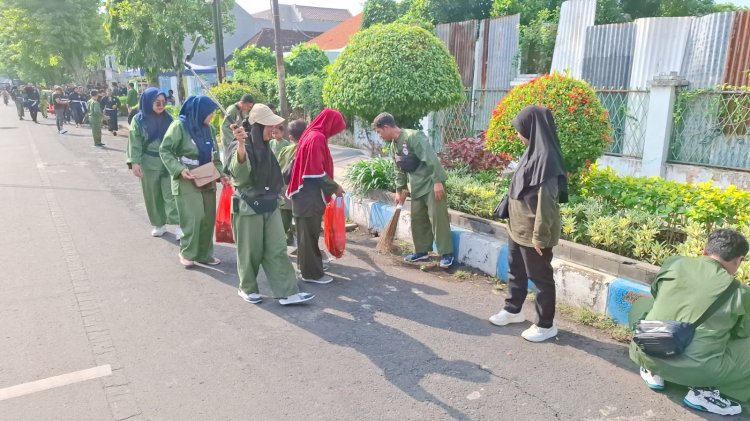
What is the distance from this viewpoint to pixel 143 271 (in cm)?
549

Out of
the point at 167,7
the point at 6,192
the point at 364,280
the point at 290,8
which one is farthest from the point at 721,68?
the point at 290,8

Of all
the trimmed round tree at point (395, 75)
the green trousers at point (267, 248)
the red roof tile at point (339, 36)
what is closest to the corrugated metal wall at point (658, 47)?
the trimmed round tree at point (395, 75)

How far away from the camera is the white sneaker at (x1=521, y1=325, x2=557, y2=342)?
12.9 feet

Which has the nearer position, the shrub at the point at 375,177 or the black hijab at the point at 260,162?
the black hijab at the point at 260,162

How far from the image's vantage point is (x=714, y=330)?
119 inches

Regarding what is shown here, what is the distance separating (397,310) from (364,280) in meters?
0.80

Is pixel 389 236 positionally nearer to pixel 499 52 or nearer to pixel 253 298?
pixel 253 298

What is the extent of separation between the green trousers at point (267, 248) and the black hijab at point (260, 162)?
0.79 ft

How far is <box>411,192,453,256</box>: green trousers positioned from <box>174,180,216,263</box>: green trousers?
2140 mm

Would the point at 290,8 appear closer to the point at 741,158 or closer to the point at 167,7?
the point at 167,7

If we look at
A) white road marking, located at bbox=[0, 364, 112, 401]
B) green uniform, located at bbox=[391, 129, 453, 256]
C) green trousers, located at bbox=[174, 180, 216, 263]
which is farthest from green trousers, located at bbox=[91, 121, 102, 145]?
white road marking, located at bbox=[0, 364, 112, 401]

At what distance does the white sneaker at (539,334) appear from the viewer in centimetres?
393

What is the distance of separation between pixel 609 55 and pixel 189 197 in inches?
291

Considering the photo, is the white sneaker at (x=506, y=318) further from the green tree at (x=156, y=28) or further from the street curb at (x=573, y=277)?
the green tree at (x=156, y=28)
